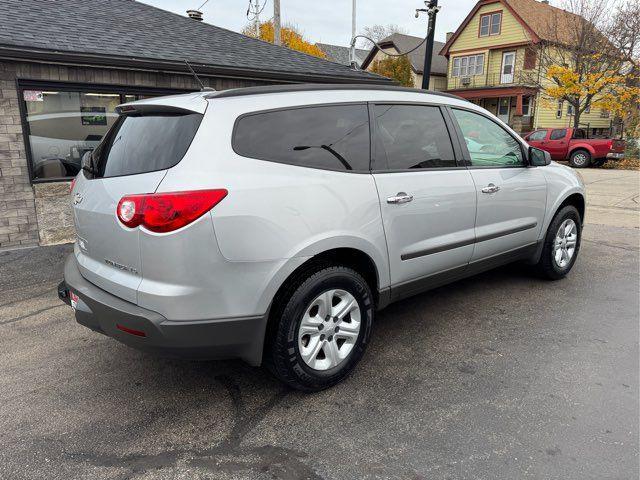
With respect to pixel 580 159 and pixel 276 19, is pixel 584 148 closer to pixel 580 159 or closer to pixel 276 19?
pixel 580 159

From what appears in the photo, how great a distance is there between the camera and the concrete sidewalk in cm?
830

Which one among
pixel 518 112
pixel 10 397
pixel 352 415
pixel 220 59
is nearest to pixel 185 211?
pixel 352 415

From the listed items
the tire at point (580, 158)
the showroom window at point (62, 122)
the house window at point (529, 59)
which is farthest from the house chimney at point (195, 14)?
the house window at point (529, 59)

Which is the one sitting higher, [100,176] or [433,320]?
[100,176]

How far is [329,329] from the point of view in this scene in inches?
114

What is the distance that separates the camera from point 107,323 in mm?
2568

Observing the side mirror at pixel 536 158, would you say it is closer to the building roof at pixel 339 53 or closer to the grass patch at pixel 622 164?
the grass patch at pixel 622 164

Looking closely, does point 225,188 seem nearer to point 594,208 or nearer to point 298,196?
point 298,196

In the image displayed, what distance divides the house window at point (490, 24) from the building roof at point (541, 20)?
0.78m

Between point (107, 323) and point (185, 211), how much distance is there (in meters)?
0.80

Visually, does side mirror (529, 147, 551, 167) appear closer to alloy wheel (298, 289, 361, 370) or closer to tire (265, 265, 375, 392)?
tire (265, 265, 375, 392)

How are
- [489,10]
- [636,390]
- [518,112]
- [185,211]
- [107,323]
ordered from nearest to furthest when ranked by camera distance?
1. [185,211]
2. [107,323]
3. [636,390]
4. [518,112]
5. [489,10]

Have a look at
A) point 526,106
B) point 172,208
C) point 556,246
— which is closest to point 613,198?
point 556,246

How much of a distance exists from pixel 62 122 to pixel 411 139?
5.57 metres
